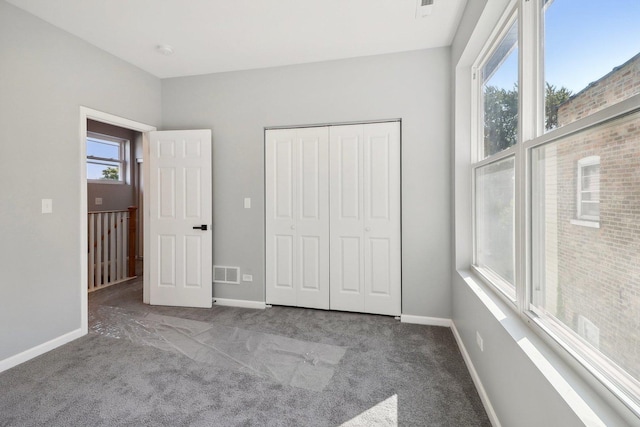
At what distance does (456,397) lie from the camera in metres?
1.89

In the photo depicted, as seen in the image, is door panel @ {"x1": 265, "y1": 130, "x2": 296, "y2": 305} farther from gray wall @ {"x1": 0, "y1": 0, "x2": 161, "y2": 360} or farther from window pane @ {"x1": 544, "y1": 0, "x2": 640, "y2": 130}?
window pane @ {"x1": 544, "y1": 0, "x2": 640, "y2": 130}

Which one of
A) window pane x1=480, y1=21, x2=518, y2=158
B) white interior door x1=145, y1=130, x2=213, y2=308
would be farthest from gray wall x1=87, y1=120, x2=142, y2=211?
window pane x1=480, y1=21, x2=518, y2=158

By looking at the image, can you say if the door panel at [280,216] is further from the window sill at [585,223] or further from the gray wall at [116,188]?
the gray wall at [116,188]

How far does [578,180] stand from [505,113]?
0.98 metres

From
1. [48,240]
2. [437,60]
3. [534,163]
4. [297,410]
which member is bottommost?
[297,410]

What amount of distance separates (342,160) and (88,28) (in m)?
2.55

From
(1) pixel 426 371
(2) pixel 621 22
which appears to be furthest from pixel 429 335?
(2) pixel 621 22

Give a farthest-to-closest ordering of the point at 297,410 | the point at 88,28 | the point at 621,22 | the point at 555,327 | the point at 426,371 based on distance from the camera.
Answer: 1. the point at 88,28
2. the point at 426,371
3. the point at 297,410
4. the point at 555,327
5. the point at 621,22

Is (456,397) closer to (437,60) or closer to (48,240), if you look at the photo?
(437,60)

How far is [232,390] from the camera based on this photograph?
1.98m

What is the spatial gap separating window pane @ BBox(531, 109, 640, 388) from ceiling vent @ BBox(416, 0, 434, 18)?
1576mm

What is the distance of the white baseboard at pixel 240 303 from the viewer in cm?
354

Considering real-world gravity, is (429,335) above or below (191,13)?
below

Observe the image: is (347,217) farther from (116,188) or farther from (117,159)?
(117,159)
